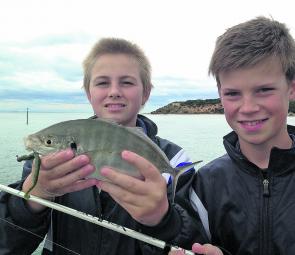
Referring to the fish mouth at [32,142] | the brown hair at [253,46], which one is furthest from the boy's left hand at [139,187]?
the brown hair at [253,46]

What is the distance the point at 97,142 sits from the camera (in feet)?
8.64

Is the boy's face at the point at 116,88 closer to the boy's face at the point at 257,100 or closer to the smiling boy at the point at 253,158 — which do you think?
the smiling boy at the point at 253,158

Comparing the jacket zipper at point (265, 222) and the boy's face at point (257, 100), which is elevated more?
the boy's face at point (257, 100)

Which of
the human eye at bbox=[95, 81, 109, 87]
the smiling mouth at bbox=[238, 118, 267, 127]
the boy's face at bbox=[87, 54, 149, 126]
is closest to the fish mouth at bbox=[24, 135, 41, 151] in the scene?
the boy's face at bbox=[87, 54, 149, 126]

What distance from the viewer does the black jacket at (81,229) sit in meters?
3.12

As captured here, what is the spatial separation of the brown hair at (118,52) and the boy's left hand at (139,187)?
1.84m

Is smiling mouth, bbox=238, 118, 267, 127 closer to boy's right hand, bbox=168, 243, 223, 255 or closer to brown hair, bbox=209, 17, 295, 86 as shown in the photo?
brown hair, bbox=209, 17, 295, 86

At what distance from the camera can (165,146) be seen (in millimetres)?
4004

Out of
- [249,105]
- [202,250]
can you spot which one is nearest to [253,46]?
[249,105]

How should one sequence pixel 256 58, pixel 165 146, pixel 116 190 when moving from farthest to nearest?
pixel 165 146, pixel 256 58, pixel 116 190

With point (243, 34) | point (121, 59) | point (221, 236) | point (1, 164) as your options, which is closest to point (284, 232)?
point (221, 236)

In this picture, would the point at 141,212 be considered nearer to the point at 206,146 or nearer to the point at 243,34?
the point at 243,34

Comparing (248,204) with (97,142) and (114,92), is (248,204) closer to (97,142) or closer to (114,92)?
(97,142)

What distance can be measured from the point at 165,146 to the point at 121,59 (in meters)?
1.06
